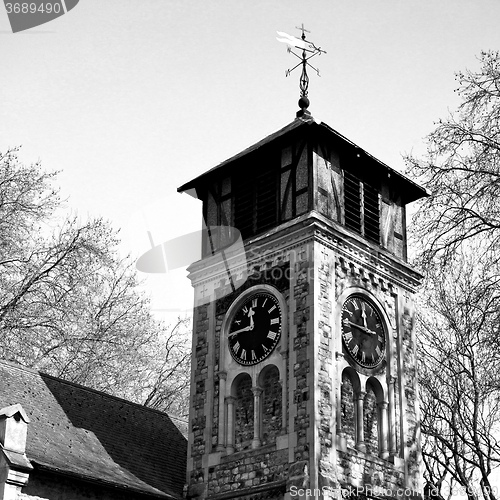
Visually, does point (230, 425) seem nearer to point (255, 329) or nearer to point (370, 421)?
point (255, 329)

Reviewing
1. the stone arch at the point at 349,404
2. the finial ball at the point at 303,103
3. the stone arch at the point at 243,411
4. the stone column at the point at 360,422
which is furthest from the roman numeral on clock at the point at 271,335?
the finial ball at the point at 303,103

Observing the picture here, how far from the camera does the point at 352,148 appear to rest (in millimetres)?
22734

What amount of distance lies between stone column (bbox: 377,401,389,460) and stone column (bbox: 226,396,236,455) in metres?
3.26

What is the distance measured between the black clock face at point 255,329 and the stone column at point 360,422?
2.15 metres

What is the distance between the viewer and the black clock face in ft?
69.1

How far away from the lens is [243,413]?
68.9 feet

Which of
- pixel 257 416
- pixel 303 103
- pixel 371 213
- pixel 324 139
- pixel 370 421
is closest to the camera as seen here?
pixel 257 416

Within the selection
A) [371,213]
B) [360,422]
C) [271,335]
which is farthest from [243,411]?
[371,213]

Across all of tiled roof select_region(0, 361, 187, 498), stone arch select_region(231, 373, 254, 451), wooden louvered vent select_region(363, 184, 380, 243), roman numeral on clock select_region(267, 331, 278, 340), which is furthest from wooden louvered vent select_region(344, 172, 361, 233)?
tiled roof select_region(0, 361, 187, 498)

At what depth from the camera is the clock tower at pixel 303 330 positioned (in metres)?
19.8

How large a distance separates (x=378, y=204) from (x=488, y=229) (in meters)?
8.80

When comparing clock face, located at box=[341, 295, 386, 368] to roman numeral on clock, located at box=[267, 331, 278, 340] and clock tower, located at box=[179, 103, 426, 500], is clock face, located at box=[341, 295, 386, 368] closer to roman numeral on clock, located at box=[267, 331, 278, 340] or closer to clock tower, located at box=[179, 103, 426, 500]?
clock tower, located at box=[179, 103, 426, 500]

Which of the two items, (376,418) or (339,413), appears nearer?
(339,413)

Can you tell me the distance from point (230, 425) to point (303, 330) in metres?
2.75
